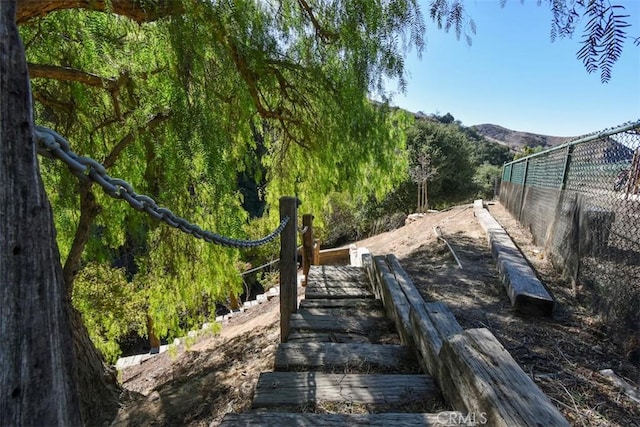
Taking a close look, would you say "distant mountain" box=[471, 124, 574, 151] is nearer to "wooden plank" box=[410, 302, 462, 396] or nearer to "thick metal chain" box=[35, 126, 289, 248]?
"wooden plank" box=[410, 302, 462, 396]

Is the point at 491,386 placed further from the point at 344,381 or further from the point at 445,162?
the point at 445,162

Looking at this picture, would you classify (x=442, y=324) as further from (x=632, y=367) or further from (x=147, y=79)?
(x=147, y=79)

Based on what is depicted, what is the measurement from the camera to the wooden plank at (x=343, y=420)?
4.49ft

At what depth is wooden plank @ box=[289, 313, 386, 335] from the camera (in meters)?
2.73

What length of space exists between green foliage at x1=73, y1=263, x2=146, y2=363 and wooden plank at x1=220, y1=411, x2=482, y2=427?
4.31m

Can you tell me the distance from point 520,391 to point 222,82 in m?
3.08

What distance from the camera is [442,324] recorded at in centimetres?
205

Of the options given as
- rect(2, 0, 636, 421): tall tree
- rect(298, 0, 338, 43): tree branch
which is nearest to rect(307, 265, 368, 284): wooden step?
rect(2, 0, 636, 421): tall tree

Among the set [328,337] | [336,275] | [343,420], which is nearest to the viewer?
[343,420]

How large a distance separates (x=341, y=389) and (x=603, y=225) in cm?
264

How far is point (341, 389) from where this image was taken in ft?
5.73

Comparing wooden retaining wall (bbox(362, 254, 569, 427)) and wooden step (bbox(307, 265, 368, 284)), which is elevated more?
wooden retaining wall (bbox(362, 254, 569, 427))

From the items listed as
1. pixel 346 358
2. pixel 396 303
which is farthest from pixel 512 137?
pixel 346 358

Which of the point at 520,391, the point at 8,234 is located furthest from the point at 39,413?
the point at 520,391
